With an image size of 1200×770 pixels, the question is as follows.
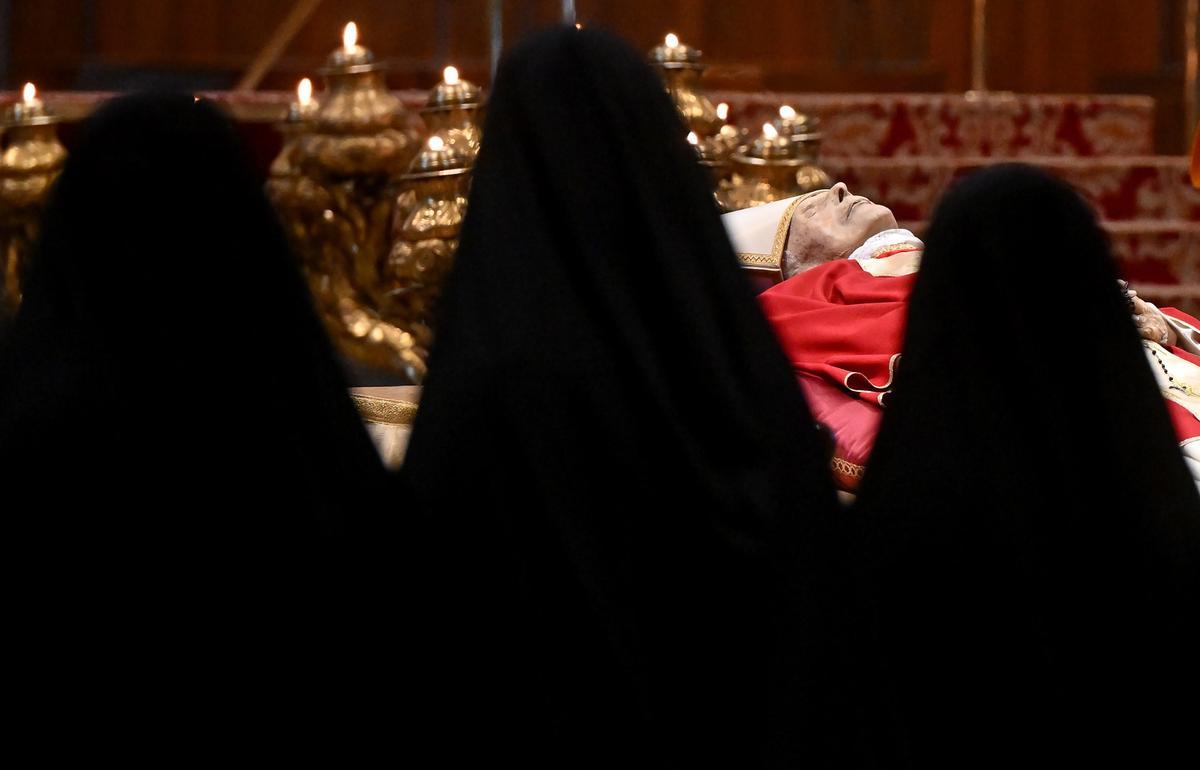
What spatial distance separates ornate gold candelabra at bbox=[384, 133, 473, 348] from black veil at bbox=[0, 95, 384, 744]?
1.62 metres

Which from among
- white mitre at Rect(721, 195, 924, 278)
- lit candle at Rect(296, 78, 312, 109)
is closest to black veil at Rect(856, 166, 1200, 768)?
white mitre at Rect(721, 195, 924, 278)

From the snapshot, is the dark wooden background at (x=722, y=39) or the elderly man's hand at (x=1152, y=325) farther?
the dark wooden background at (x=722, y=39)

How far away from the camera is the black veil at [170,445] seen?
177cm

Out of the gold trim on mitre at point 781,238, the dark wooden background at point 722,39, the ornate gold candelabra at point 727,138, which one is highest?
the dark wooden background at point 722,39

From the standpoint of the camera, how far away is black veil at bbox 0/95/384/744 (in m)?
1.77

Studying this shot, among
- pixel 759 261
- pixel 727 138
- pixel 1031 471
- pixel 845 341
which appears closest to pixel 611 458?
pixel 1031 471

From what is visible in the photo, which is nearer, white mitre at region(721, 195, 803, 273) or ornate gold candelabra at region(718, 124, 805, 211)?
white mitre at region(721, 195, 803, 273)

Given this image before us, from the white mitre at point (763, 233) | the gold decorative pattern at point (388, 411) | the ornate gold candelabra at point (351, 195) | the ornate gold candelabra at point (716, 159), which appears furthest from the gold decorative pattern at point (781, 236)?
the gold decorative pattern at point (388, 411)

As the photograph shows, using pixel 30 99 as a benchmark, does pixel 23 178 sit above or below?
below

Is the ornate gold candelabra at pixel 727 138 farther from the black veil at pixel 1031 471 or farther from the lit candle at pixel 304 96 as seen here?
the black veil at pixel 1031 471

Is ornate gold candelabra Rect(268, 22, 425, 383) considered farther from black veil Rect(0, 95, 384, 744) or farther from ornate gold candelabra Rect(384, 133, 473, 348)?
black veil Rect(0, 95, 384, 744)

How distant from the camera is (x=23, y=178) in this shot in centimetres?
381

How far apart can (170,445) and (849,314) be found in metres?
1.78

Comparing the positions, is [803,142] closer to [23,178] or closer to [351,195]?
[351,195]
